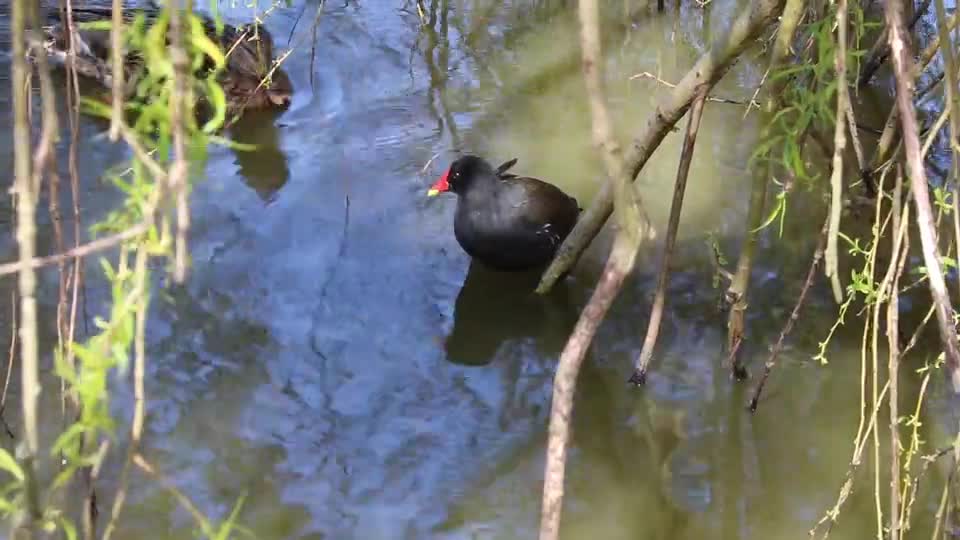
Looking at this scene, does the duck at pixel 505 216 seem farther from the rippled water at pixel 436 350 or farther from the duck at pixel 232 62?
the duck at pixel 232 62

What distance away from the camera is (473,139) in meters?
5.48

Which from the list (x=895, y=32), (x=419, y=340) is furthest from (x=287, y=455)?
(x=895, y=32)

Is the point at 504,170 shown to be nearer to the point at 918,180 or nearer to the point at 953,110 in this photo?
the point at 953,110

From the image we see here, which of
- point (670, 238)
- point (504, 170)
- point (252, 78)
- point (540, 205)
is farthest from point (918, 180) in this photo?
point (252, 78)

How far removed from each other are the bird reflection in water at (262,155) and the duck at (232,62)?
0.08 metres

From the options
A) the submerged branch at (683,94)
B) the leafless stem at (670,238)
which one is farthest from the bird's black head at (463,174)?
the leafless stem at (670,238)

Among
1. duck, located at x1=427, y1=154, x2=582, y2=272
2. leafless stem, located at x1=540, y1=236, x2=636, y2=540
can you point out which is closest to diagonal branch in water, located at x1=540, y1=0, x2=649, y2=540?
leafless stem, located at x1=540, y1=236, x2=636, y2=540

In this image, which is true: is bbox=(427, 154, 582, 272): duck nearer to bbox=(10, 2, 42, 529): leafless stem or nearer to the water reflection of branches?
the water reflection of branches

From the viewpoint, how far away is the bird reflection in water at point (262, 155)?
5.05 m

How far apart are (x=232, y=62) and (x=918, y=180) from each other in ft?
15.1

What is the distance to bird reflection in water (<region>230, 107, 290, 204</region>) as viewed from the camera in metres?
5.05

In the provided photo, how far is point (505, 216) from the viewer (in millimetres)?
4508

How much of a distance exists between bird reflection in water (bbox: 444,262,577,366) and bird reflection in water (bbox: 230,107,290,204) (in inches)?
42.2

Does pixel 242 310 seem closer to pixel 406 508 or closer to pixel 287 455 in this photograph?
pixel 287 455
